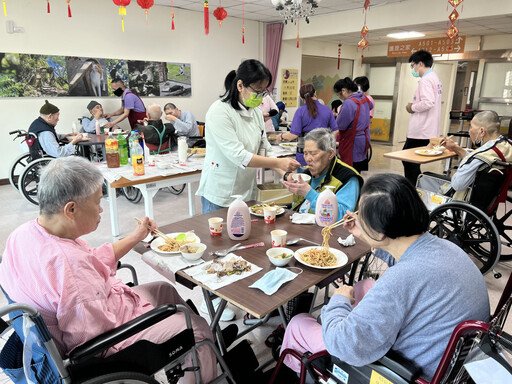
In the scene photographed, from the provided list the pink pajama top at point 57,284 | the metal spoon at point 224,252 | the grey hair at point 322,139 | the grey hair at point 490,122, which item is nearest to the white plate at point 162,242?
the metal spoon at point 224,252

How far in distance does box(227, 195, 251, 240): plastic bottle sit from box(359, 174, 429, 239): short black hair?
28.4 inches

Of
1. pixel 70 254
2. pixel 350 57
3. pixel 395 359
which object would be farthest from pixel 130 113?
pixel 350 57

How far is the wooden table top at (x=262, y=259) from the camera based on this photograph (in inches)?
49.8

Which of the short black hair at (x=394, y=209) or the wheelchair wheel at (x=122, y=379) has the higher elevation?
the short black hair at (x=394, y=209)

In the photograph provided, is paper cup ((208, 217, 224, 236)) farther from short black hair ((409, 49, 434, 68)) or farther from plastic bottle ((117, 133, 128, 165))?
short black hair ((409, 49, 434, 68))

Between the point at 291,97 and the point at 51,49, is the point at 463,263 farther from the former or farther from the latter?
the point at 291,97

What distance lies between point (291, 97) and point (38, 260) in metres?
7.93

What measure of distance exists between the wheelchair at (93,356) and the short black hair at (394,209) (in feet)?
2.44

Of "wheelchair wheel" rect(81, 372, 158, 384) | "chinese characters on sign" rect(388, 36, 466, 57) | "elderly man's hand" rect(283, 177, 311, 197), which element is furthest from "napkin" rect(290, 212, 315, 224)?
"chinese characters on sign" rect(388, 36, 466, 57)

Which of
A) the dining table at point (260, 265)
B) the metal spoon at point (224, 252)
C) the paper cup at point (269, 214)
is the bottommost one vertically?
the dining table at point (260, 265)

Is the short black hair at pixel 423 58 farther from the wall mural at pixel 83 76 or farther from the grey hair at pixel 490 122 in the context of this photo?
the wall mural at pixel 83 76

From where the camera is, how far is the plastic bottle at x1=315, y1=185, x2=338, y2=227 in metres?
1.82

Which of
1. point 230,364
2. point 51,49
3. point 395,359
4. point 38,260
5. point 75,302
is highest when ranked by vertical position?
point 51,49

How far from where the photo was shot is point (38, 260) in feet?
3.60
